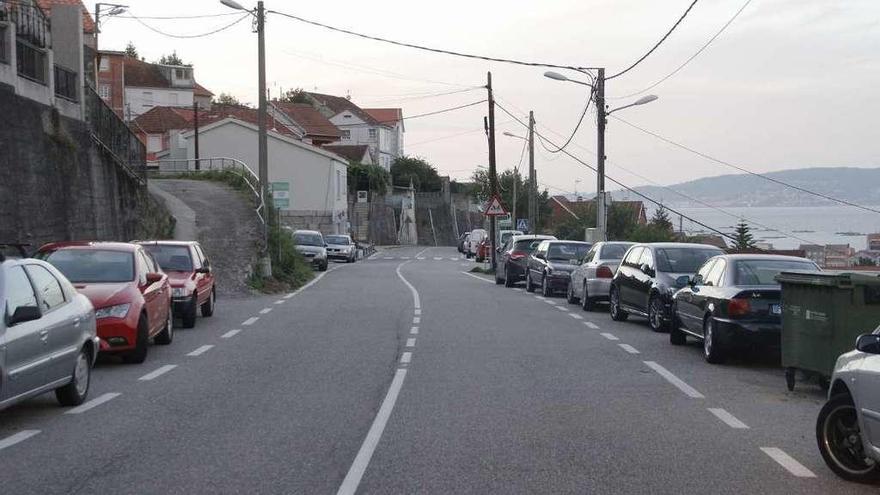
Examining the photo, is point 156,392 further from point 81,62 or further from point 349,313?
point 81,62

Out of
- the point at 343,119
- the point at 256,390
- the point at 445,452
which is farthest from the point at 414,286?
the point at 343,119

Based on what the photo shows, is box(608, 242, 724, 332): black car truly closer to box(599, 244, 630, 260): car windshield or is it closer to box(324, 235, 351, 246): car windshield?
box(599, 244, 630, 260): car windshield

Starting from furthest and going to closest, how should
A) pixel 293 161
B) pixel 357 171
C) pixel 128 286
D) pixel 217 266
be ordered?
pixel 357 171
pixel 293 161
pixel 217 266
pixel 128 286

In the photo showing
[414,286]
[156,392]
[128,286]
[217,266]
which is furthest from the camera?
[414,286]

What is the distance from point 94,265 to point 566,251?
655 inches

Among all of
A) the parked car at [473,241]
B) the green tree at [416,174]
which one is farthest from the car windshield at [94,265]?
the green tree at [416,174]

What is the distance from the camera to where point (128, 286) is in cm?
1405

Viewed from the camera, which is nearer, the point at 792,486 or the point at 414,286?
the point at 792,486

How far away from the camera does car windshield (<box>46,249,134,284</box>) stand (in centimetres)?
1450

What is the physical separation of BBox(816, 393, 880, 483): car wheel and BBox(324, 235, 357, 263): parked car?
5088 cm

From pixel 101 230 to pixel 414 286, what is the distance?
9.89 m

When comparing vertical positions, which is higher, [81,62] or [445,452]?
[81,62]

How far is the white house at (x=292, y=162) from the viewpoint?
68188 mm

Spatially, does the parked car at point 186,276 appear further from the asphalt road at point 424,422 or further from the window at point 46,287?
the window at point 46,287
